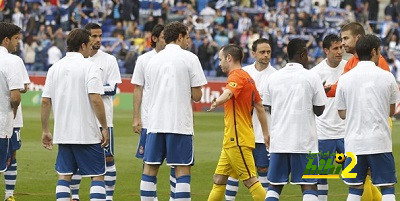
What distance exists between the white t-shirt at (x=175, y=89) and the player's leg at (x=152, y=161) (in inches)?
4.7

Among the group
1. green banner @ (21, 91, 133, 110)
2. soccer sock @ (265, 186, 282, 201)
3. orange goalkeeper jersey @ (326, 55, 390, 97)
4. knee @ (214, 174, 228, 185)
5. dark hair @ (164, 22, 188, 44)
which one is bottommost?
green banner @ (21, 91, 133, 110)

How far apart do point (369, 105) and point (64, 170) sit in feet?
11.5

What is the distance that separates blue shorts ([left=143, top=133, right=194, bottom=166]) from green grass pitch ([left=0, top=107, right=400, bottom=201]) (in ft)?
7.88

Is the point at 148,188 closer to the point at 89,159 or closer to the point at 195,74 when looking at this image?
the point at 89,159

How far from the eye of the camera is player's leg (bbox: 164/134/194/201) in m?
11.4

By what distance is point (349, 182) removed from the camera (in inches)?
412

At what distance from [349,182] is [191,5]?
31506 millimetres

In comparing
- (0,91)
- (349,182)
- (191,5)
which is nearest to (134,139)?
(0,91)

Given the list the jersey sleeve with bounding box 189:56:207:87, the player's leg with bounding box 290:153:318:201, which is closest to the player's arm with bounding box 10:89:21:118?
the jersey sleeve with bounding box 189:56:207:87

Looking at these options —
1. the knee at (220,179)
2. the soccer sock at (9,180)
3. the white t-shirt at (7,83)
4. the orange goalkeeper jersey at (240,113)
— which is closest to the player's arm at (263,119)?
the orange goalkeeper jersey at (240,113)

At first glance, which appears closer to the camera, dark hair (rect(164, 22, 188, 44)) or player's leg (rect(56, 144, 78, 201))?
player's leg (rect(56, 144, 78, 201))

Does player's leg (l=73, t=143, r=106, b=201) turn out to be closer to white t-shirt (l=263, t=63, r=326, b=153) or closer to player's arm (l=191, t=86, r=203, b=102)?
player's arm (l=191, t=86, r=203, b=102)

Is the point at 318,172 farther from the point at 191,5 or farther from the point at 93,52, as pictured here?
the point at 191,5

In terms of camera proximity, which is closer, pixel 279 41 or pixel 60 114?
pixel 60 114
